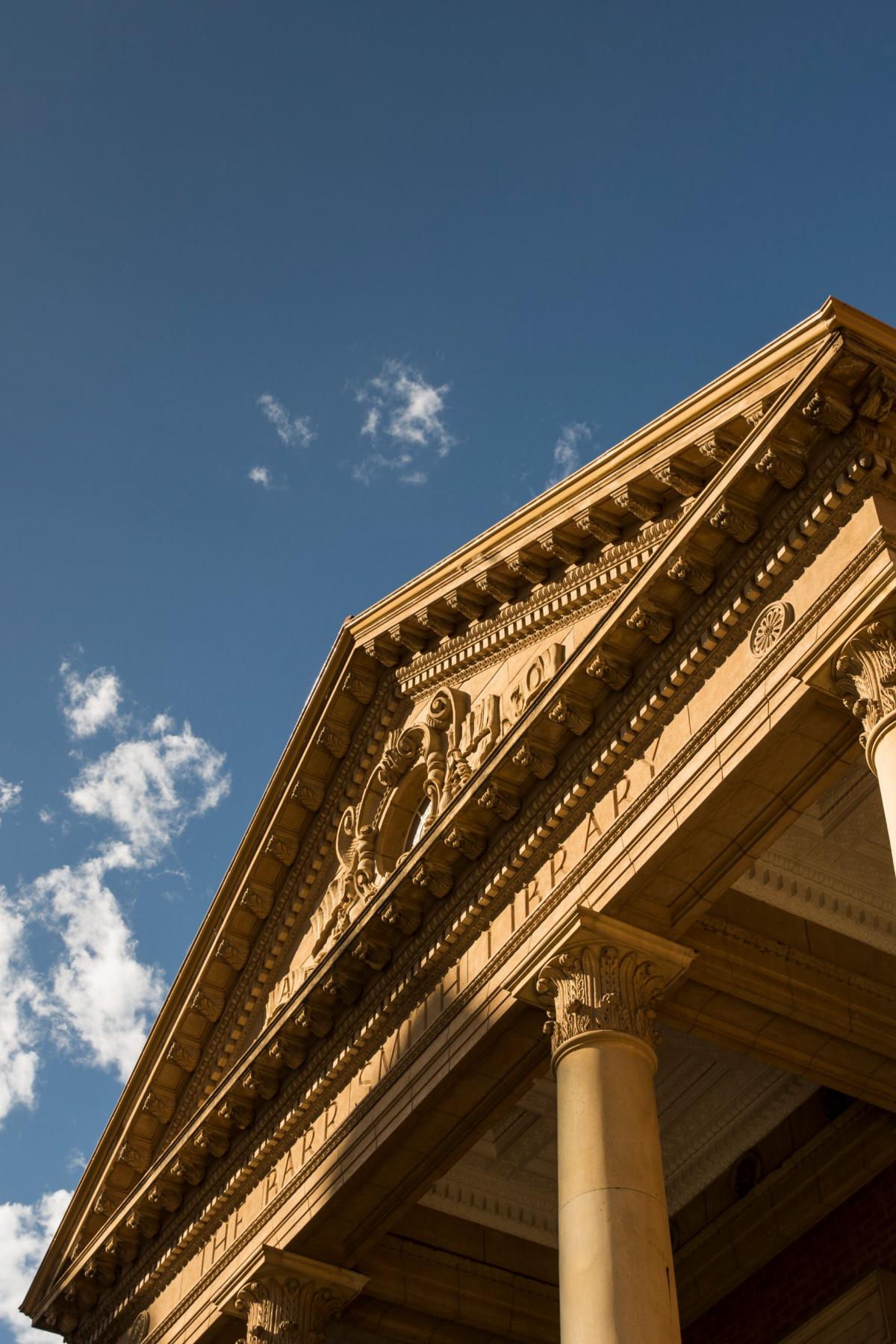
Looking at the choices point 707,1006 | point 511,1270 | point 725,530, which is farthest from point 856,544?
point 511,1270

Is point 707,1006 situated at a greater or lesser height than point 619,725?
lesser

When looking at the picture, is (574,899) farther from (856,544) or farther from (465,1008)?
(856,544)

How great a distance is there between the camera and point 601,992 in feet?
39.2

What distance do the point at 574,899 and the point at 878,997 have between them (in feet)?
10.3

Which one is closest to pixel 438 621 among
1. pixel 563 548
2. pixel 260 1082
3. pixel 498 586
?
pixel 498 586

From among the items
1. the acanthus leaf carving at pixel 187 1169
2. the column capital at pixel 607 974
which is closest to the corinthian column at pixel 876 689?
the column capital at pixel 607 974

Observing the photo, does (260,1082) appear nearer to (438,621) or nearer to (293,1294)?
(293,1294)

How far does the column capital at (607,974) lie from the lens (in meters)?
11.9

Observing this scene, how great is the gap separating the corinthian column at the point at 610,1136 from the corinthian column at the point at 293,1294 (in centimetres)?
443

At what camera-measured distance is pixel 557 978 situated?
1224 cm

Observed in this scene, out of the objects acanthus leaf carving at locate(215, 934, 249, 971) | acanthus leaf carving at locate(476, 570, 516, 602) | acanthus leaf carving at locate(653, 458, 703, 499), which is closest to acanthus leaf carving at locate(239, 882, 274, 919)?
acanthus leaf carving at locate(215, 934, 249, 971)

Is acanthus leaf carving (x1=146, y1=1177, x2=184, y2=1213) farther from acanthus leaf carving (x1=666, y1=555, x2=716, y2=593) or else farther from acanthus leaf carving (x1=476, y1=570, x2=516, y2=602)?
acanthus leaf carving (x1=666, y1=555, x2=716, y2=593)

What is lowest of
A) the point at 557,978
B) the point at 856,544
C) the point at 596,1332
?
the point at 596,1332

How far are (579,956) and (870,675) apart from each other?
131 inches
